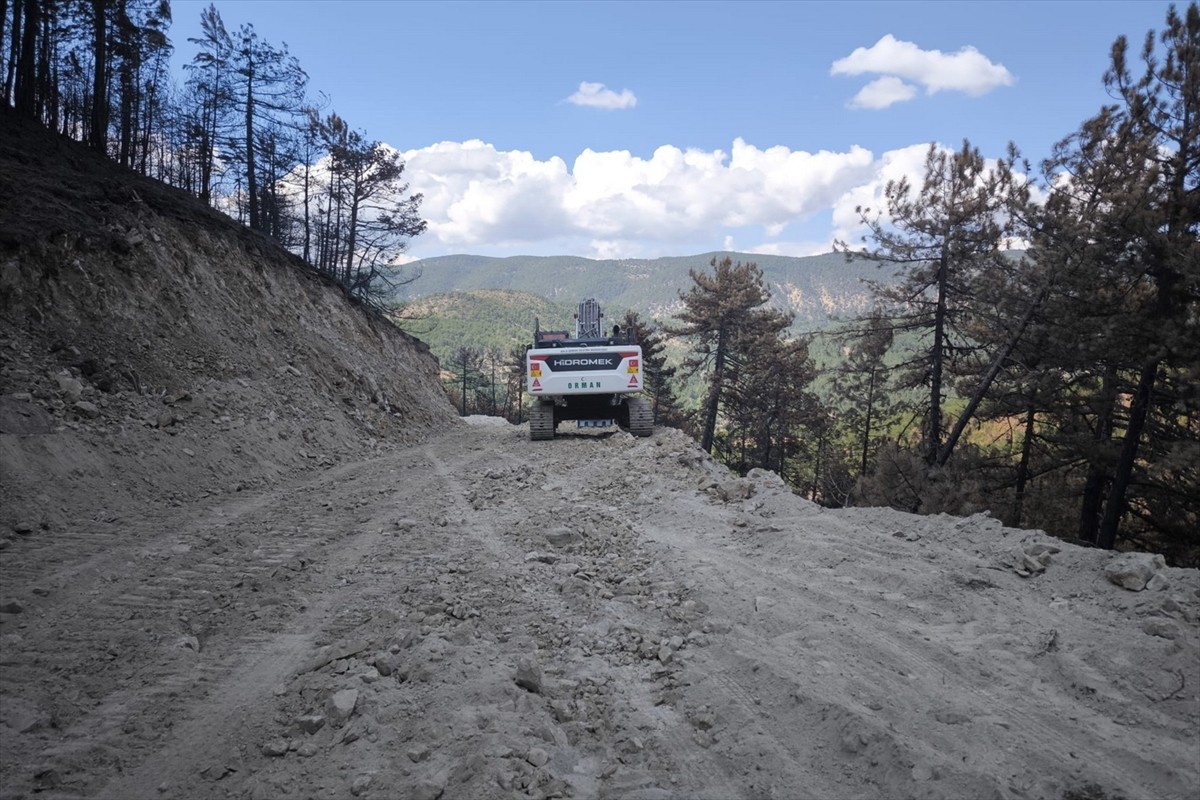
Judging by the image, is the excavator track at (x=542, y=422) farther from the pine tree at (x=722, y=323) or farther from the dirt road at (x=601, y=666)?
the pine tree at (x=722, y=323)

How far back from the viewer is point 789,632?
3.99m

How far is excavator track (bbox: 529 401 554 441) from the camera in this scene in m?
14.8

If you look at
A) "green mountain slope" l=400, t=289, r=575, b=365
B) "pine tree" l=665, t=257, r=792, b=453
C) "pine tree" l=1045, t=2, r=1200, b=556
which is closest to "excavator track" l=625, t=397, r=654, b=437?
"pine tree" l=1045, t=2, r=1200, b=556

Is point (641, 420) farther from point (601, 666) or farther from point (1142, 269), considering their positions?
Result: point (601, 666)

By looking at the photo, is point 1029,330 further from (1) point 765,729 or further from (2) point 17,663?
(2) point 17,663

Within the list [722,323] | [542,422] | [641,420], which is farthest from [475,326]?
[641,420]

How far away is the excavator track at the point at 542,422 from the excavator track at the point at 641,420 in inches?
79.1

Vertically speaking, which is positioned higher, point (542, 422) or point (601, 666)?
point (542, 422)

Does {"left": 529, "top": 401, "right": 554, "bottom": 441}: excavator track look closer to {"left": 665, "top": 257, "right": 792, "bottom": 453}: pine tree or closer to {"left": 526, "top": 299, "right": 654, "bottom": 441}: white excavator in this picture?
{"left": 526, "top": 299, "right": 654, "bottom": 441}: white excavator

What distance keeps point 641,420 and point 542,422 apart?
2.46 meters

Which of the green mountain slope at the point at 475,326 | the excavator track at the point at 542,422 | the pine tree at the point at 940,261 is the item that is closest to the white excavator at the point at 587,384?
the excavator track at the point at 542,422

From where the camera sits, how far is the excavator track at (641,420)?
15.2 meters

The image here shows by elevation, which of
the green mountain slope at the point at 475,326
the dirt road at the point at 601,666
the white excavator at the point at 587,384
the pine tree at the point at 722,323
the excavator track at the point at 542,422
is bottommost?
the dirt road at the point at 601,666

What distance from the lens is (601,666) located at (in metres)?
3.73
